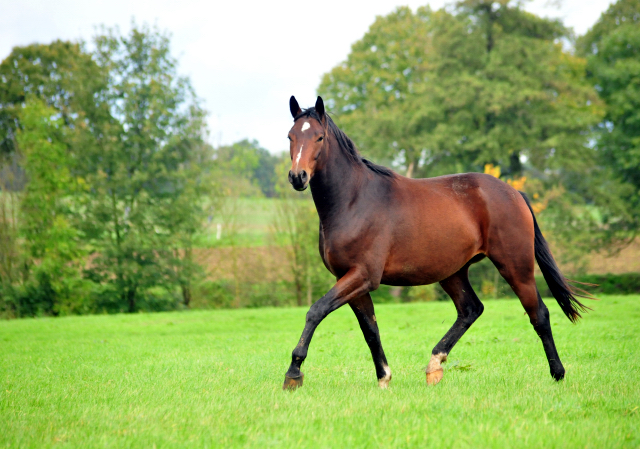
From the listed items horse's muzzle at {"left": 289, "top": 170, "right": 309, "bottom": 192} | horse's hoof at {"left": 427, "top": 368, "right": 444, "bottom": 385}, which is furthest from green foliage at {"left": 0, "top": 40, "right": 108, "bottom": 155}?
horse's hoof at {"left": 427, "top": 368, "right": 444, "bottom": 385}

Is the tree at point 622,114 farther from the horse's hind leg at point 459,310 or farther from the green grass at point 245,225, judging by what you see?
the horse's hind leg at point 459,310

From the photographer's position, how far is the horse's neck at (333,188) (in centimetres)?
564

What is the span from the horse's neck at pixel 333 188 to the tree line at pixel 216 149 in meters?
19.0

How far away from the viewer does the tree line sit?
22656 mm

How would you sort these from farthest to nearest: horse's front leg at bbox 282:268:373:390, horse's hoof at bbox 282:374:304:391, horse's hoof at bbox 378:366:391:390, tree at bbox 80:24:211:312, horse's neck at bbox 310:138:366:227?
tree at bbox 80:24:211:312, horse's hoof at bbox 378:366:391:390, horse's neck at bbox 310:138:366:227, horse's hoof at bbox 282:374:304:391, horse's front leg at bbox 282:268:373:390

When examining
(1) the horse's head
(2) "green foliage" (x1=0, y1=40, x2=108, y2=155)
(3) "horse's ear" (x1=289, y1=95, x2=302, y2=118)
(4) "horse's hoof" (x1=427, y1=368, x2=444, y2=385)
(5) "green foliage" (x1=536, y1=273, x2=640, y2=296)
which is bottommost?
(5) "green foliage" (x1=536, y1=273, x2=640, y2=296)

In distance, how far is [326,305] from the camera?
207 inches

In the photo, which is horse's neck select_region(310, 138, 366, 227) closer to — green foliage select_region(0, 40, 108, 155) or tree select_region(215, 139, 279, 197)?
tree select_region(215, 139, 279, 197)

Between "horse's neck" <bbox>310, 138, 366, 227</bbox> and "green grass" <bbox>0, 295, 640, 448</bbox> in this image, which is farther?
"horse's neck" <bbox>310, 138, 366, 227</bbox>

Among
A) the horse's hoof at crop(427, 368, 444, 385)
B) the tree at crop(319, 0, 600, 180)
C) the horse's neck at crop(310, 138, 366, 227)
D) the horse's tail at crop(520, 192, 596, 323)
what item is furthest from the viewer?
the tree at crop(319, 0, 600, 180)

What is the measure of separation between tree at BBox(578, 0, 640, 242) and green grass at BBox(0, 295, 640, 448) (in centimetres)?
2082

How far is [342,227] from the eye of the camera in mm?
5527

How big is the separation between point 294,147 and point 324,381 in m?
2.62

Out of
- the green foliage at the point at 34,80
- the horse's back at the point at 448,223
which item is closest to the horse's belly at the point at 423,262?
the horse's back at the point at 448,223
